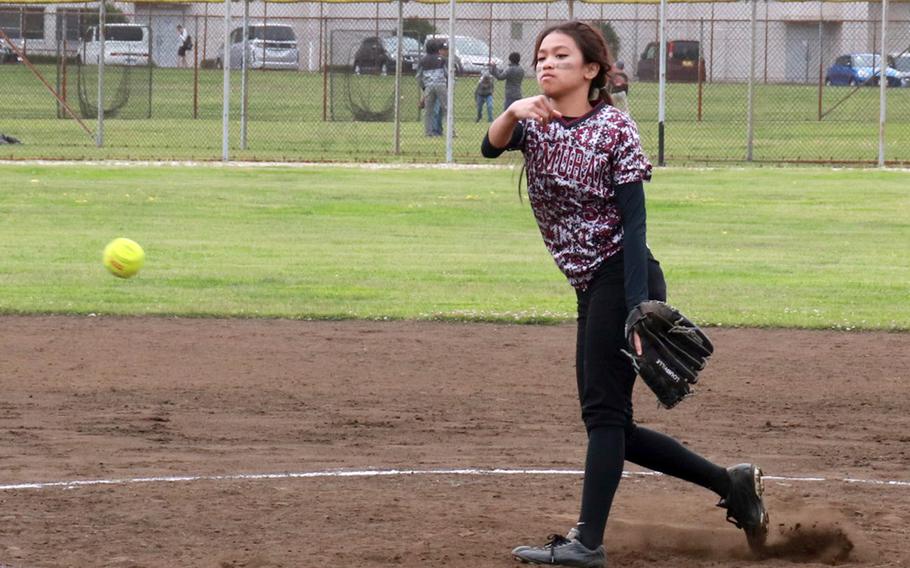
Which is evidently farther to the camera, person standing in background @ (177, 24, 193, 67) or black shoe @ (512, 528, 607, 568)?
person standing in background @ (177, 24, 193, 67)

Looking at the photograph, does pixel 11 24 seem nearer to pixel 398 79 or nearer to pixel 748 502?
pixel 398 79

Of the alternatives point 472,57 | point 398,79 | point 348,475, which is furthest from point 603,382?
Answer: point 472,57

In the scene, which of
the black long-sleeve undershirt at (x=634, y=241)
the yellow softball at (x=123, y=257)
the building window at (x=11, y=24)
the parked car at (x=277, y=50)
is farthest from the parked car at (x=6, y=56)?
the black long-sleeve undershirt at (x=634, y=241)

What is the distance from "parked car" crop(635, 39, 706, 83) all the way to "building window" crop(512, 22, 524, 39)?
8.99ft

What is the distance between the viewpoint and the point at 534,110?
14.6ft

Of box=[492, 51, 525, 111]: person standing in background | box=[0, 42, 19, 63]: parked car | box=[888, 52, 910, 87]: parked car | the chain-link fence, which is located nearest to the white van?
the chain-link fence

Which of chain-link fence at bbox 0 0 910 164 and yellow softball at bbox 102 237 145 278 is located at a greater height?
chain-link fence at bbox 0 0 910 164

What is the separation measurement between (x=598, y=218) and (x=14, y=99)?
28669mm

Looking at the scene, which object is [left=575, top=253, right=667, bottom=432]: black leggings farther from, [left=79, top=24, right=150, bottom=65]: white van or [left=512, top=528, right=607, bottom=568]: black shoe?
[left=79, top=24, right=150, bottom=65]: white van

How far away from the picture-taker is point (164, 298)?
1175 cm

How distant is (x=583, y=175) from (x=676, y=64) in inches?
1125

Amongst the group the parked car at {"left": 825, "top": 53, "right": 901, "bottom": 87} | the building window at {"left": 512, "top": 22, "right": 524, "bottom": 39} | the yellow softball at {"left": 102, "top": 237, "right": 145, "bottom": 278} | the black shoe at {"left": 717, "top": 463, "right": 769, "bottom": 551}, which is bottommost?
the black shoe at {"left": 717, "top": 463, "right": 769, "bottom": 551}

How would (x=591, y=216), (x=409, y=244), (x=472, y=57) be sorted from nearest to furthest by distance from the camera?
(x=591, y=216) < (x=409, y=244) < (x=472, y=57)

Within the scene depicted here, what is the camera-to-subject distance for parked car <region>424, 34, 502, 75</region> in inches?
1195
